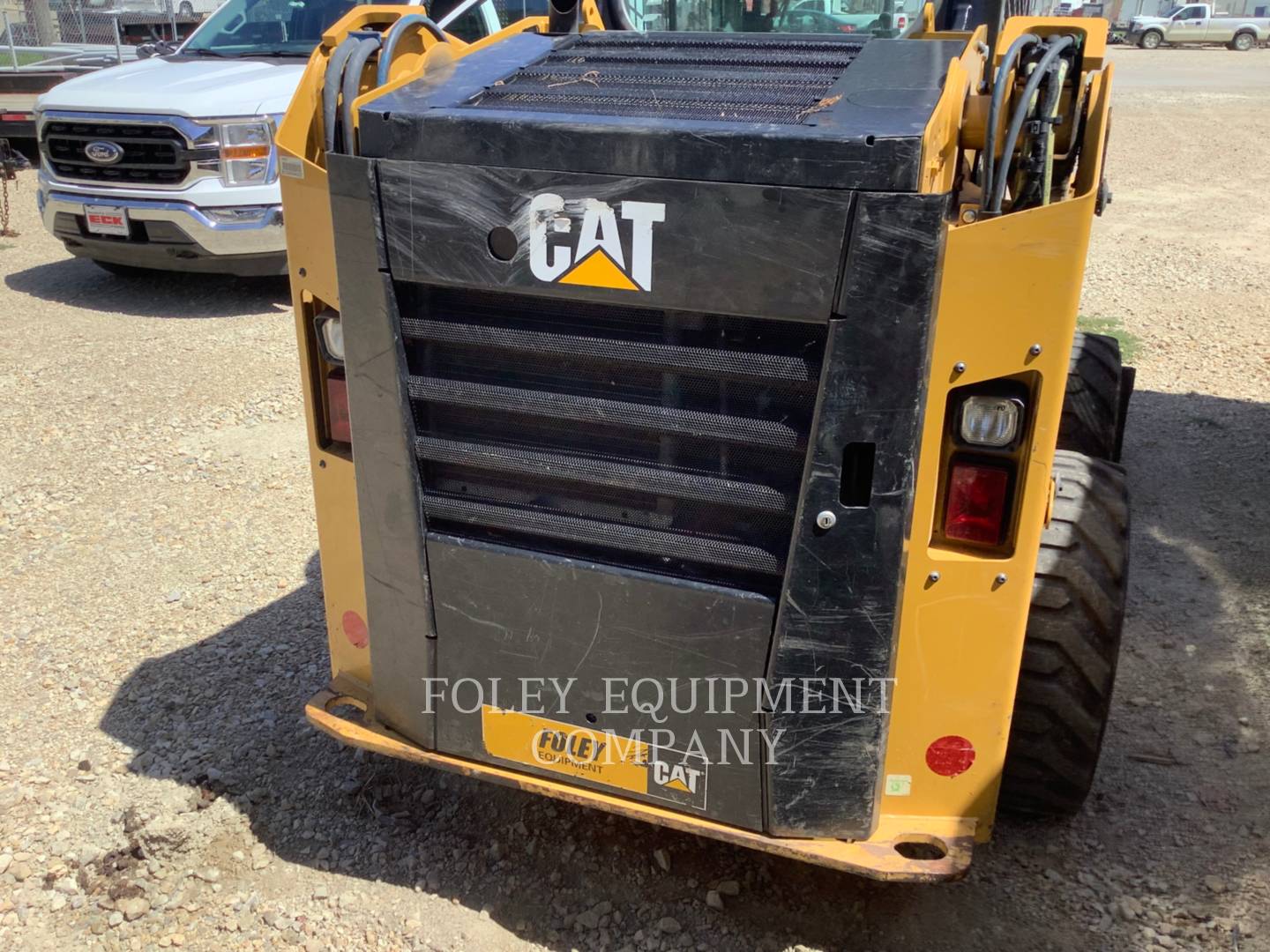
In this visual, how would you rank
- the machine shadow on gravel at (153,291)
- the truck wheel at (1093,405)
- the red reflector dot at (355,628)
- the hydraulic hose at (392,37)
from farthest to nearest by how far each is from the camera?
the machine shadow on gravel at (153,291)
the truck wheel at (1093,405)
the red reflector dot at (355,628)
the hydraulic hose at (392,37)

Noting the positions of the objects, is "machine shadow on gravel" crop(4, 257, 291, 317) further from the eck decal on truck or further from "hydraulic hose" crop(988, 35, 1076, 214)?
"hydraulic hose" crop(988, 35, 1076, 214)

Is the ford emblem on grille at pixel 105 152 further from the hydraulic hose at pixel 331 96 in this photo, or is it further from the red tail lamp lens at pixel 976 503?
the red tail lamp lens at pixel 976 503

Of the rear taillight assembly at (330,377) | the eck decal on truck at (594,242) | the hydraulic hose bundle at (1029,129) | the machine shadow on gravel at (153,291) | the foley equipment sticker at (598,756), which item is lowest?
the machine shadow on gravel at (153,291)

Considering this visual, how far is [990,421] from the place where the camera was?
2326 mm

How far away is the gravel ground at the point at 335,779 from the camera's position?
9.58 ft

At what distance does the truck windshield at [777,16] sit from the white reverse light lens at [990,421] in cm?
183

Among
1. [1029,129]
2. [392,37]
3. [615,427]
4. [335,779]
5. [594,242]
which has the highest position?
[392,37]

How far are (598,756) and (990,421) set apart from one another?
1.20 metres

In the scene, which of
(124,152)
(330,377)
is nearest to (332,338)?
(330,377)

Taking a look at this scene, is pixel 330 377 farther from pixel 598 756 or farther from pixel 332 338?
pixel 598 756

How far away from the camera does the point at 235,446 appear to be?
6023 mm

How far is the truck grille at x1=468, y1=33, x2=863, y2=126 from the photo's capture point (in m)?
2.38

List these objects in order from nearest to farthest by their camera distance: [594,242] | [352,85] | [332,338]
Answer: [594,242] → [352,85] → [332,338]

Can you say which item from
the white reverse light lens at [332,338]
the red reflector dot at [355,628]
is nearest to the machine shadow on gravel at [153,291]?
the red reflector dot at [355,628]
